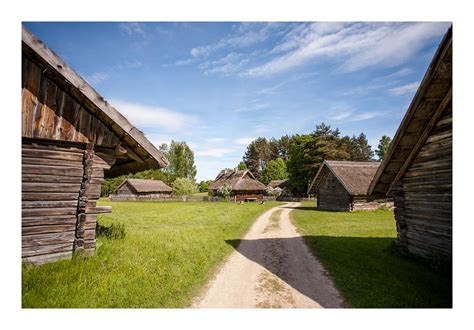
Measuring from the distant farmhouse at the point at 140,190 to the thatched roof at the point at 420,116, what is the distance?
50.1 metres

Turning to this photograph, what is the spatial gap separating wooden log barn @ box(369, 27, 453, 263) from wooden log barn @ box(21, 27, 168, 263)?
7592 millimetres

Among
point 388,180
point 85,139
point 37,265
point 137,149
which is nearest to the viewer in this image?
point 37,265

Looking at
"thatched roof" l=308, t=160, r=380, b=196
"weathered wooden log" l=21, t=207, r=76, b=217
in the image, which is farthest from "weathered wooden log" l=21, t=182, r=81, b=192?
"thatched roof" l=308, t=160, r=380, b=196

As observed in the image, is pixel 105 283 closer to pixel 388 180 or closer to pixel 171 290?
pixel 171 290

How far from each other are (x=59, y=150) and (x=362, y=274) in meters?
8.70

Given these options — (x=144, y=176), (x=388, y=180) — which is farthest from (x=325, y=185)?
(x=144, y=176)

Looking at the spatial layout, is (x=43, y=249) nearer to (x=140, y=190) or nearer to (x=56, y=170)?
(x=56, y=170)

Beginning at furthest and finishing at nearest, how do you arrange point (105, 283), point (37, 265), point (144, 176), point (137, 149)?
point (144, 176) → point (137, 149) → point (37, 265) → point (105, 283)

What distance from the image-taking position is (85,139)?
657 centimetres

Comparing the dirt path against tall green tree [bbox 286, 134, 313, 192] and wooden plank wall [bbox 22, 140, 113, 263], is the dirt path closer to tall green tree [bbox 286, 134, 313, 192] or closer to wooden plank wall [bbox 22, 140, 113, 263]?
wooden plank wall [bbox 22, 140, 113, 263]

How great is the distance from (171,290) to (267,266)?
322 centimetres

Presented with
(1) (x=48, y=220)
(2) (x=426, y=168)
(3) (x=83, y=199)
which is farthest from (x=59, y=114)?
(2) (x=426, y=168)

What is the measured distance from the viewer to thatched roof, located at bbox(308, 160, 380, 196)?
977 inches

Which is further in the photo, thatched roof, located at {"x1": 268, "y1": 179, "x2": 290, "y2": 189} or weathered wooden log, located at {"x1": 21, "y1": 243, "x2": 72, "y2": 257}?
thatched roof, located at {"x1": 268, "y1": 179, "x2": 290, "y2": 189}
